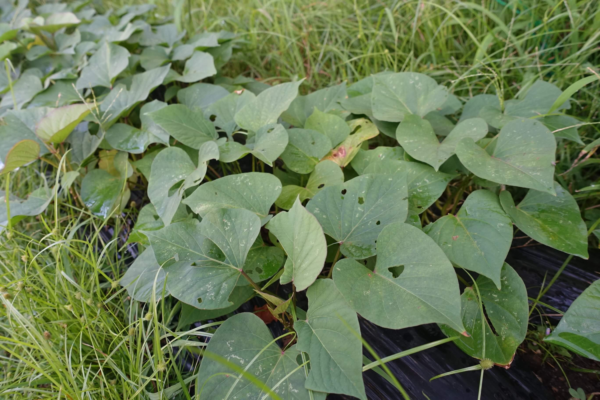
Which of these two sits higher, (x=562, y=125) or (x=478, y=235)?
(x=562, y=125)

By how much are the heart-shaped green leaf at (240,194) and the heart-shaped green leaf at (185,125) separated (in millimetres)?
271

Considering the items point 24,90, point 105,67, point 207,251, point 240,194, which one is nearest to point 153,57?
point 105,67

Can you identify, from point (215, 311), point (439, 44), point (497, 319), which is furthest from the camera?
point (439, 44)

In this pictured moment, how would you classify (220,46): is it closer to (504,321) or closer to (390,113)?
(390,113)

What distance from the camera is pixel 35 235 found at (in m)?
1.37

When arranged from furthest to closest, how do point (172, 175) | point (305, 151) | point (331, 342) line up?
point (305, 151)
point (172, 175)
point (331, 342)

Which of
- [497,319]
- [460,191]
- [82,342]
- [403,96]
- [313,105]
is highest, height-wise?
[403,96]

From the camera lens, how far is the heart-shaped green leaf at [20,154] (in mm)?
1204

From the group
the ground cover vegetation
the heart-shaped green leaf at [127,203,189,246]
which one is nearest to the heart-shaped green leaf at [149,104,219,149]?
the ground cover vegetation

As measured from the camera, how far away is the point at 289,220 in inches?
31.5

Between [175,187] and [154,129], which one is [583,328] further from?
[154,129]

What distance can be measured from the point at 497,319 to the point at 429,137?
55 cm

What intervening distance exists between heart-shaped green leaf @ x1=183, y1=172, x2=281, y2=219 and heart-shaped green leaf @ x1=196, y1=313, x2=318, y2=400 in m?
0.29

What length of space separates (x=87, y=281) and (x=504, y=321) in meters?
1.23
